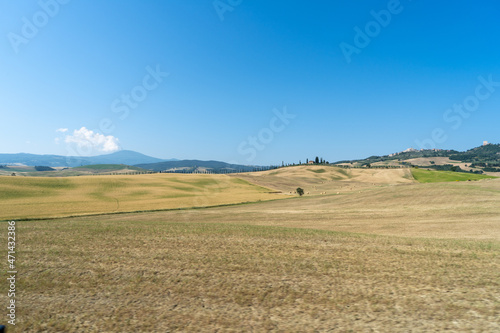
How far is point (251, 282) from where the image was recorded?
1120cm

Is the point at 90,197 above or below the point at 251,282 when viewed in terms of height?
below

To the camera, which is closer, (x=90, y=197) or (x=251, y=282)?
(x=251, y=282)

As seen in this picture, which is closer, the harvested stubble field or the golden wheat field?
the harvested stubble field

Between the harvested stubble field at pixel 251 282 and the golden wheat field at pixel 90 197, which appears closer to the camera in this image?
the harvested stubble field at pixel 251 282

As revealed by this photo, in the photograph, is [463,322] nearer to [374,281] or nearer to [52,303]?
[374,281]

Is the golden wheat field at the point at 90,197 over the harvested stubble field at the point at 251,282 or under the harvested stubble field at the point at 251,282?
under

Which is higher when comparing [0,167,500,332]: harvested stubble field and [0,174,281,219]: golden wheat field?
[0,167,500,332]: harvested stubble field

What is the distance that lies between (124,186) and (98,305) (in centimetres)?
7749

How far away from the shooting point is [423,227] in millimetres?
26188

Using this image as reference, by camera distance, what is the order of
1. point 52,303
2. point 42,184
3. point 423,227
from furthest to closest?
1. point 42,184
2. point 423,227
3. point 52,303

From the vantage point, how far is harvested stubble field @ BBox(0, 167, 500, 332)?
27.3 ft

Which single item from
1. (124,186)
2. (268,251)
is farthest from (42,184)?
(268,251)

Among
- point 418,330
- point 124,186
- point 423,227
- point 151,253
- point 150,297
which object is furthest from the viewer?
point 124,186

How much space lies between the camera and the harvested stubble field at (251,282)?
8.31 meters
